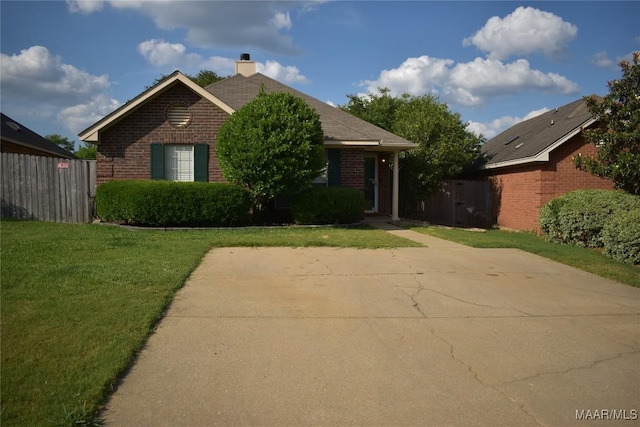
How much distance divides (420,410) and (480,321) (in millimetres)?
2345

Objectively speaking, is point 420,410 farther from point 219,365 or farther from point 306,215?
point 306,215

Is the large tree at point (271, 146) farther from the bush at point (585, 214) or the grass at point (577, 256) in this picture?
the bush at point (585, 214)

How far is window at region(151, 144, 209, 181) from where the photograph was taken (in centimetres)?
1455

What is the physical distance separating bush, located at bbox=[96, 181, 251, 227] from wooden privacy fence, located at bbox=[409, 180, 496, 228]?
9.44 m

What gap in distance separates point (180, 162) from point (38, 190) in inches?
155

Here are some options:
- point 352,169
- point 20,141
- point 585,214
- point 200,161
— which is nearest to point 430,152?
point 352,169

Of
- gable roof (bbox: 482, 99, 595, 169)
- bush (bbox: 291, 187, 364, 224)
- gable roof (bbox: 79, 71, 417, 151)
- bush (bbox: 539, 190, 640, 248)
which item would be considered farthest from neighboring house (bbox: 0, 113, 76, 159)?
bush (bbox: 539, 190, 640, 248)

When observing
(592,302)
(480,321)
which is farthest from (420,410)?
(592,302)

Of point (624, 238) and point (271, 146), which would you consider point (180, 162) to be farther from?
point (624, 238)

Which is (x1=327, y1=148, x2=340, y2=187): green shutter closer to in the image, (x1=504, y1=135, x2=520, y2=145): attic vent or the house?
the house

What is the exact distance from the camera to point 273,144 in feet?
40.8

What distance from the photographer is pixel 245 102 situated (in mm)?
17344

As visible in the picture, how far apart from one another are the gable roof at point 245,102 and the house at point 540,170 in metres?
4.04

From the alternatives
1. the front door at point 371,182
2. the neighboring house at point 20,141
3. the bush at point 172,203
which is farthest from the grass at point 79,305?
the neighboring house at point 20,141
